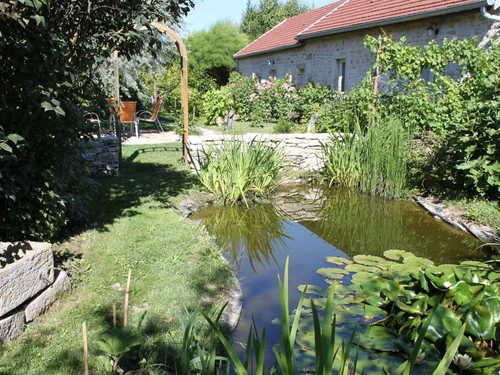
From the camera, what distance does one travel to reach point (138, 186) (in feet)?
21.2

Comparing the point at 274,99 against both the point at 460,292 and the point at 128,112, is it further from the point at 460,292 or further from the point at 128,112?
the point at 460,292

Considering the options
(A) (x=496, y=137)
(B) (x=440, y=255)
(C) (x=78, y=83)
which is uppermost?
(C) (x=78, y=83)

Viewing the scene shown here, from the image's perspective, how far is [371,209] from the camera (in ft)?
20.9

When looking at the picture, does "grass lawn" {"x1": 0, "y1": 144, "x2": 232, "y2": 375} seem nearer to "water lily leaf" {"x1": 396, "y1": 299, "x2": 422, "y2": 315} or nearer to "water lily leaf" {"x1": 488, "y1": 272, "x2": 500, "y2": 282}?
"water lily leaf" {"x1": 396, "y1": 299, "x2": 422, "y2": 315}

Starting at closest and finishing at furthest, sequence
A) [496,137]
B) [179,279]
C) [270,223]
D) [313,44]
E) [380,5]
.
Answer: [179,279]
[496,137]
[270,223]
[380,5]
[313,44]

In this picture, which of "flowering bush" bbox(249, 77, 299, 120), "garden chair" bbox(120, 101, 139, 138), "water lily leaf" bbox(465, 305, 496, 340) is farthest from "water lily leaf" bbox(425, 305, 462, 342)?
"flowering bush" bbox(249, 77, 299, 120)

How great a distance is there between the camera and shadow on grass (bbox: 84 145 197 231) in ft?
16.9

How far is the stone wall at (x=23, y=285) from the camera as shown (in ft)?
8.55

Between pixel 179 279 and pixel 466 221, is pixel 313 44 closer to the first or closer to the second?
pixel 466 221

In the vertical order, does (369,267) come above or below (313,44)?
below

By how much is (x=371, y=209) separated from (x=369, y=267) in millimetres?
2316

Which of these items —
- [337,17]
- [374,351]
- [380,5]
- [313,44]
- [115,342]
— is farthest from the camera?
[313,44]

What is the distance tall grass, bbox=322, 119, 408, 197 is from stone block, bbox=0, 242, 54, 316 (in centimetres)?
493

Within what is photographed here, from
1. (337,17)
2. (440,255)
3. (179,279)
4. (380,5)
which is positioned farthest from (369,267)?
(337,17)
